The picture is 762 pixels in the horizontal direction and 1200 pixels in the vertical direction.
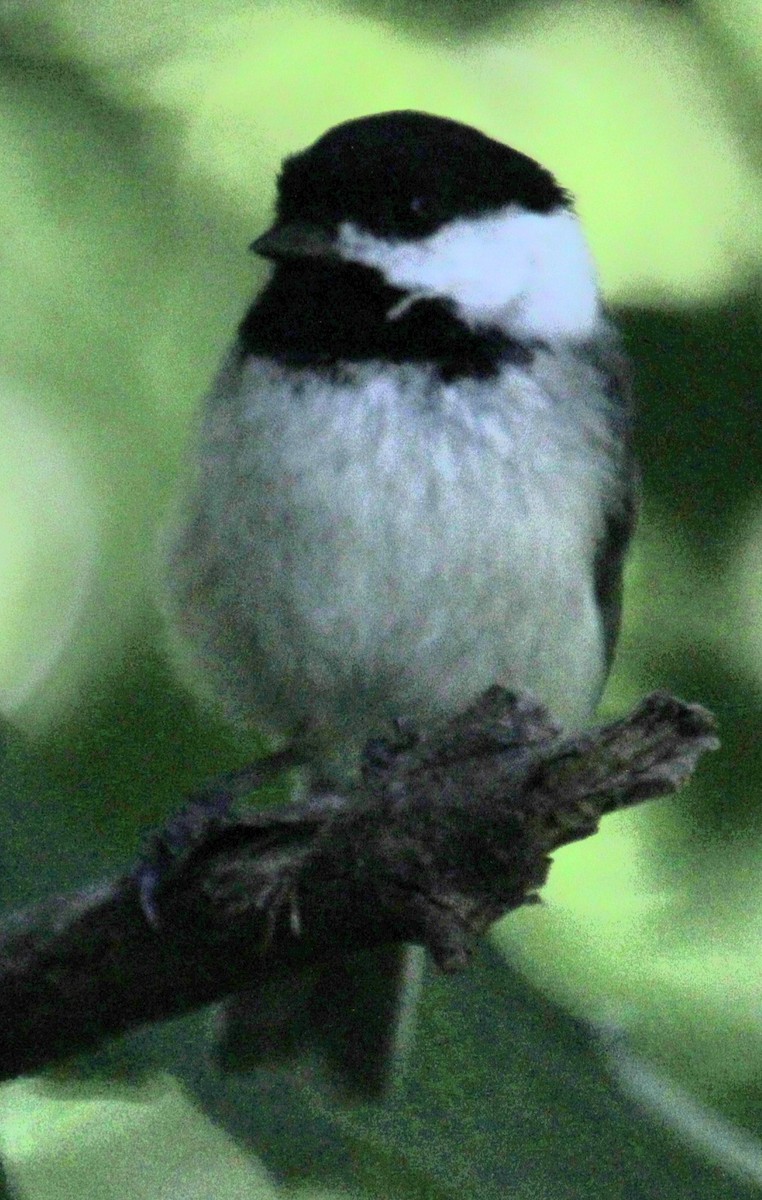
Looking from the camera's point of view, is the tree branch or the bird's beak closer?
the tree branch

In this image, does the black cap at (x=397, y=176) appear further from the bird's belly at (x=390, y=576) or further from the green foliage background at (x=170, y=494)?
the green foliage background at (x=170, y=494)

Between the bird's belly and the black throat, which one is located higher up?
the black throat

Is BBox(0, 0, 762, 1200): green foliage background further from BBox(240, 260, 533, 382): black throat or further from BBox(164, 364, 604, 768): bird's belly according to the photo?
BBox(240, 260, 533, 382): black throat

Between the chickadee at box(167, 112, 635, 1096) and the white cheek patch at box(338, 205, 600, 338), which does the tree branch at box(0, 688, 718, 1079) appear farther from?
the white cheek patch at box(338, 205, 600, 338)

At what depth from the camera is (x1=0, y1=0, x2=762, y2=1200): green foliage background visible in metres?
2.05

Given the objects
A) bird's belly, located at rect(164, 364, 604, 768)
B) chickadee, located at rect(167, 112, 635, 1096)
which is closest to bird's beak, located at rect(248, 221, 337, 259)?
chickadee, located at rect(167, 112, 635, 1096)

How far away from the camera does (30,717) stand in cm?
238

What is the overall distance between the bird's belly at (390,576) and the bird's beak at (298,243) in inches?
Answer: 8.5

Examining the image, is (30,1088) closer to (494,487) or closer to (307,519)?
(307,519)

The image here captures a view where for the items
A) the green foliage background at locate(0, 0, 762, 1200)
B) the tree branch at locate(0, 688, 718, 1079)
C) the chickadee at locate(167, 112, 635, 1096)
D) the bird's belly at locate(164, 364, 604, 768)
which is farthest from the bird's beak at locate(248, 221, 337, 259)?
the tree branch at locate(0, 688, 718, 1079)

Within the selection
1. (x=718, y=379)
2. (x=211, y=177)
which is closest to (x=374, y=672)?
(x=718, y=379)

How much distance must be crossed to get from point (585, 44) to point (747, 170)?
344mm

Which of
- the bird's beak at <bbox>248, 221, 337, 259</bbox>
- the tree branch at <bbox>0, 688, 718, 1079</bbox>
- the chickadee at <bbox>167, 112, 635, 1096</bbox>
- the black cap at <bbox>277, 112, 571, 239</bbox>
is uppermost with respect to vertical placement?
the black cap at <bbox>277, 112, 571, 239</bbox>

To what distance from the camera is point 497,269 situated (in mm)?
2188
